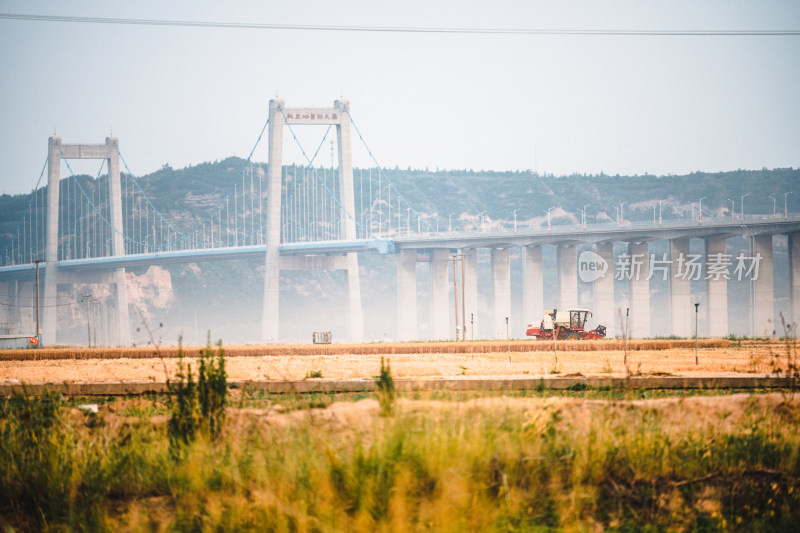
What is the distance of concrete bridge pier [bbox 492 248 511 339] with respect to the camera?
105938 millimetres

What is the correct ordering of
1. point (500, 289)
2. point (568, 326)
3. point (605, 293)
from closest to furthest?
point (568, 326)
point (605, 293)
point (500, 289)

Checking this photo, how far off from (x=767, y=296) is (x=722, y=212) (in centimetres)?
10644

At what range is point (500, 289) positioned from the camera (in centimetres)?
10669

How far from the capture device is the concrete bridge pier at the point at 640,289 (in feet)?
324

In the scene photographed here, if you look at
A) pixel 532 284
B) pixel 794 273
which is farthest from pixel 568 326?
pixel 794 273

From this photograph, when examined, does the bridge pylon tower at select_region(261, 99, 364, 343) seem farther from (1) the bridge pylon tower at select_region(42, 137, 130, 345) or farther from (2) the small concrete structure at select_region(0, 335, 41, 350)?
(2) the small concrete structure at select_region(0, 335, 41, 350)

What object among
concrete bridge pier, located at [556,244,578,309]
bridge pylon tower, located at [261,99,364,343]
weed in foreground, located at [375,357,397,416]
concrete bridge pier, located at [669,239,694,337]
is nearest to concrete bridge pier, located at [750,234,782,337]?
concrete bridge pier, located at [669,239,694,337]

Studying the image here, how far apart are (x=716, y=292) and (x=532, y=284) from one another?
21.8 meters

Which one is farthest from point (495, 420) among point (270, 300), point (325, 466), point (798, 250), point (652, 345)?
point (798, 250)

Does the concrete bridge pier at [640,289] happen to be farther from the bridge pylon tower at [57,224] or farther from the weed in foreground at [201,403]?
the weed in foreground at [201,403]

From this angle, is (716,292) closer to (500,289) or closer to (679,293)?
(679,293)

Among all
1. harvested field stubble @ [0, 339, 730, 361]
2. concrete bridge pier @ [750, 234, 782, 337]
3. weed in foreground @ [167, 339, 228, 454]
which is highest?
concrete bridge pier @ [750, 234, 782, 337]

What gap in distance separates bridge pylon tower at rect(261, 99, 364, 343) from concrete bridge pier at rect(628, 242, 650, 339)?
3253 centimetres

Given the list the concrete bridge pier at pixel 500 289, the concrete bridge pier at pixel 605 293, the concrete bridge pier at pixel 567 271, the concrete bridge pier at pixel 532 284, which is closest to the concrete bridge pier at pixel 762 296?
the concrete bridge pier at pixel 605 293
